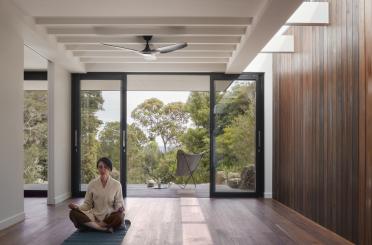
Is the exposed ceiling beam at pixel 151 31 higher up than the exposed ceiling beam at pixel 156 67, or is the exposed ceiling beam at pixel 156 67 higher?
the exposed ceiling beam at pixel 151 31

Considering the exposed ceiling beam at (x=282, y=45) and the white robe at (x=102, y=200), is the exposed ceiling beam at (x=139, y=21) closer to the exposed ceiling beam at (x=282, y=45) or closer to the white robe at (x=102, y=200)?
the exposed ceiling beam at (x=282, y=45)

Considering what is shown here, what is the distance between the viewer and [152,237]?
4762 mm

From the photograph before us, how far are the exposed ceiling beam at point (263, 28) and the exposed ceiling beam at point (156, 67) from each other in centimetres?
108

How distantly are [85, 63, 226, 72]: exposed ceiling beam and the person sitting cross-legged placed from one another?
3496 mm

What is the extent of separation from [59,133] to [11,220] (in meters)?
2.51

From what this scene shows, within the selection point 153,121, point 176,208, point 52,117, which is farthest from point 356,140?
point 153,121

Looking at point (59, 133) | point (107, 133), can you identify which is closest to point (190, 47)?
point (107, 133)

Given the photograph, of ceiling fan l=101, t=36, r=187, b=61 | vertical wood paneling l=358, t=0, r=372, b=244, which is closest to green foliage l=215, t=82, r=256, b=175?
ceiling fan l=101, t=36, r=187, b=61

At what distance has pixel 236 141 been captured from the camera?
8445mm

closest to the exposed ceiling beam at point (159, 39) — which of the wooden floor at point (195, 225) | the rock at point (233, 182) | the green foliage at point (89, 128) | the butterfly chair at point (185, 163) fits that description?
the green foliage at point (89, 128)

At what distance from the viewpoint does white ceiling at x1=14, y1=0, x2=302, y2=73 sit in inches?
189

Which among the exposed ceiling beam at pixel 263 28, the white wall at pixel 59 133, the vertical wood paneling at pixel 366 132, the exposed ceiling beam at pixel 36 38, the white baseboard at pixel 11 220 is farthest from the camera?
the white wall at pixel 59 133

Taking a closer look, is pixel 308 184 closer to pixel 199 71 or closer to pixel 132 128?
pixel 199 71

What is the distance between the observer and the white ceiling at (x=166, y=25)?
4.80 metres
